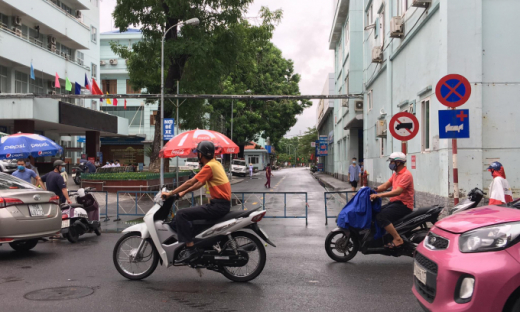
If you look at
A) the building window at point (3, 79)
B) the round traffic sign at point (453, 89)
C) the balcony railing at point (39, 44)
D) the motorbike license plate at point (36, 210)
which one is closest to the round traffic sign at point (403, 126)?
the round traffic sign at point (453, 89)

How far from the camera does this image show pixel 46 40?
33094mm

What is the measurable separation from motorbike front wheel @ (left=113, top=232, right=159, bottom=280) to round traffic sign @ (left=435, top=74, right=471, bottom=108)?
5.78 meters

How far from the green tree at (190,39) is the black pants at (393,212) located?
53.7ft

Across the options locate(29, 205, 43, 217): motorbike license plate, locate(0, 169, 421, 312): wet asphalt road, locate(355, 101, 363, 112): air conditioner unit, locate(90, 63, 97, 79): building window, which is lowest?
locate(0, 169, 421, 312): wet asphalt road

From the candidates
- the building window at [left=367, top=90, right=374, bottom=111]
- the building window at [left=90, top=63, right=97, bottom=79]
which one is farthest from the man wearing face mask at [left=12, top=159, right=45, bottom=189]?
the building window at [left=90, top=63, right=97, bottom=79]

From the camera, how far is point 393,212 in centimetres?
743

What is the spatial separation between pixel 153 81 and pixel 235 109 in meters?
21.5

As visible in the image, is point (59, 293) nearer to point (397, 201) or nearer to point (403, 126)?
point (397, 201)

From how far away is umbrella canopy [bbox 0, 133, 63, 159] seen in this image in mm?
13592

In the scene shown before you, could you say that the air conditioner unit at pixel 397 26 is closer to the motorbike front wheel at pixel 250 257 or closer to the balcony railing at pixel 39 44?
the motorbike front wheel at pixel 250 257

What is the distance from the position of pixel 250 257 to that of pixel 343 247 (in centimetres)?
190

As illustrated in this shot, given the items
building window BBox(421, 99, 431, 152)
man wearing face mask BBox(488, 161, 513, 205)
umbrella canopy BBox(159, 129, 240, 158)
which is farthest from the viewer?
building window BBox(421, 99, 431, 152)

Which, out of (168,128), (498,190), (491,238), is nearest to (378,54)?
(168,128)

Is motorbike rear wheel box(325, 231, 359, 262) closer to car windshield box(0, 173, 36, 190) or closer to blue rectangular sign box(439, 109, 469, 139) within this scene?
blue rectangular sign box(439, 109, 469, 139)
